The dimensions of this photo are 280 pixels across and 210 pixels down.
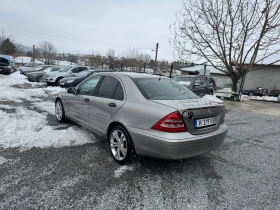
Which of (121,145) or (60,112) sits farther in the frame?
(60,112)

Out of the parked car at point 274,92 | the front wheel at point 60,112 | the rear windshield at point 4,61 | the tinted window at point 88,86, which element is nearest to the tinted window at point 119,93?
the tinted window at point 88,86

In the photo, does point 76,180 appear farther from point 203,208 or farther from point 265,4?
point 265,4

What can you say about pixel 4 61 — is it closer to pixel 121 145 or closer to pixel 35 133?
pixel 35 133

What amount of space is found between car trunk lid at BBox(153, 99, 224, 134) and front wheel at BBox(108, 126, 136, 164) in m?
0.77

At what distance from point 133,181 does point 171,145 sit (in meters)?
0.79

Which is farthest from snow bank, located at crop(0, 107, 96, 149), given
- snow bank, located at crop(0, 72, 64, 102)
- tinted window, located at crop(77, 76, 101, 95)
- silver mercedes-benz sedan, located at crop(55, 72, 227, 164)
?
snow bank, located at crop(0, 72, 64, 102)

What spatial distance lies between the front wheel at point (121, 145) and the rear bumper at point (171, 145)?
0.47 feet

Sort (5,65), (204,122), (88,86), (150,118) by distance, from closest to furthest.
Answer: (150,118)
(204,122)
(88,86)
(5,65)

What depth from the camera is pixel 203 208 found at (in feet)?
8.37

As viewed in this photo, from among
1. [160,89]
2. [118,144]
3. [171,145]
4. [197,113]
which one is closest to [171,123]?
[171,145]

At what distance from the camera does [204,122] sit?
127 inches

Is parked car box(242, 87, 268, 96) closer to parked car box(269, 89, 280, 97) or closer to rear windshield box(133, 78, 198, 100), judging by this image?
parked car box(269, 89, 280, 97)

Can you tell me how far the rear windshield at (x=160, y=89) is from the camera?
3493 mm

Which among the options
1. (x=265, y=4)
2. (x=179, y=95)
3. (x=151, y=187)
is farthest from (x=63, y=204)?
(x=265, y=4)
